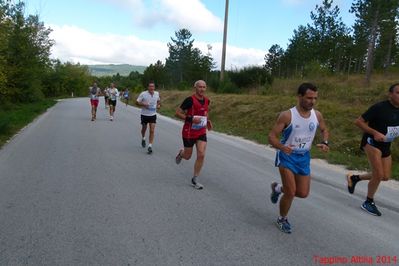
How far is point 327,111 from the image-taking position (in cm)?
1562

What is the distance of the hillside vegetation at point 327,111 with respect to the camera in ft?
38.8

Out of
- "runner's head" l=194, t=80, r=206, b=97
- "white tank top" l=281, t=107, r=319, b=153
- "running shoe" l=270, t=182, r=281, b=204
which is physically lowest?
"running shoe" l=270, t=182, r=281, b=204

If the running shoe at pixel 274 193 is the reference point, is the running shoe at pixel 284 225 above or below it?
below

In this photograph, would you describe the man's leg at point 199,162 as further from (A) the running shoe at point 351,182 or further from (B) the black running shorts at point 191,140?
(A) the running shoe at point 351,182

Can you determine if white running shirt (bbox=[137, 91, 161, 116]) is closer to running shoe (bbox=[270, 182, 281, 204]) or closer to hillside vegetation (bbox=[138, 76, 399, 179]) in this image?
hillside vegetation (bbox=[138, 76, 399, 179])

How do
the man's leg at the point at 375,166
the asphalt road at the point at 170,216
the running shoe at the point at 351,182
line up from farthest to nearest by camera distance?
the running shoe at the point at 351,182, the man's leg at the point at 375,166, the asphalt road at the point at 170,216

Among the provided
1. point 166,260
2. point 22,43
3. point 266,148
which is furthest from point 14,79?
point 166,260

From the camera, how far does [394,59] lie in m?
61.4

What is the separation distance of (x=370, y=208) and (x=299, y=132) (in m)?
2.11

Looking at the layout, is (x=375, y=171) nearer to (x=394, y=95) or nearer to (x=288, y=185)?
(x=394, y=95)

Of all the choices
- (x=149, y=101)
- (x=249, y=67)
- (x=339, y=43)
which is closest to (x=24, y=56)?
(x=249, y=67)

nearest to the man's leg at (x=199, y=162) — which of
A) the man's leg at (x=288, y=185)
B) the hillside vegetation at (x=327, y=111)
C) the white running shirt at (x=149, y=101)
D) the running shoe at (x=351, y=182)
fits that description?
the man's leg at (x=288, y=185)

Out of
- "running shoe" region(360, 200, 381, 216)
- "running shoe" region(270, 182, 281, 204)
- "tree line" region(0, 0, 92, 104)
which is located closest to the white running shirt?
"running shoe" region(270, 182, 281, 204)

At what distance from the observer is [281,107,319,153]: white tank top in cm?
478
